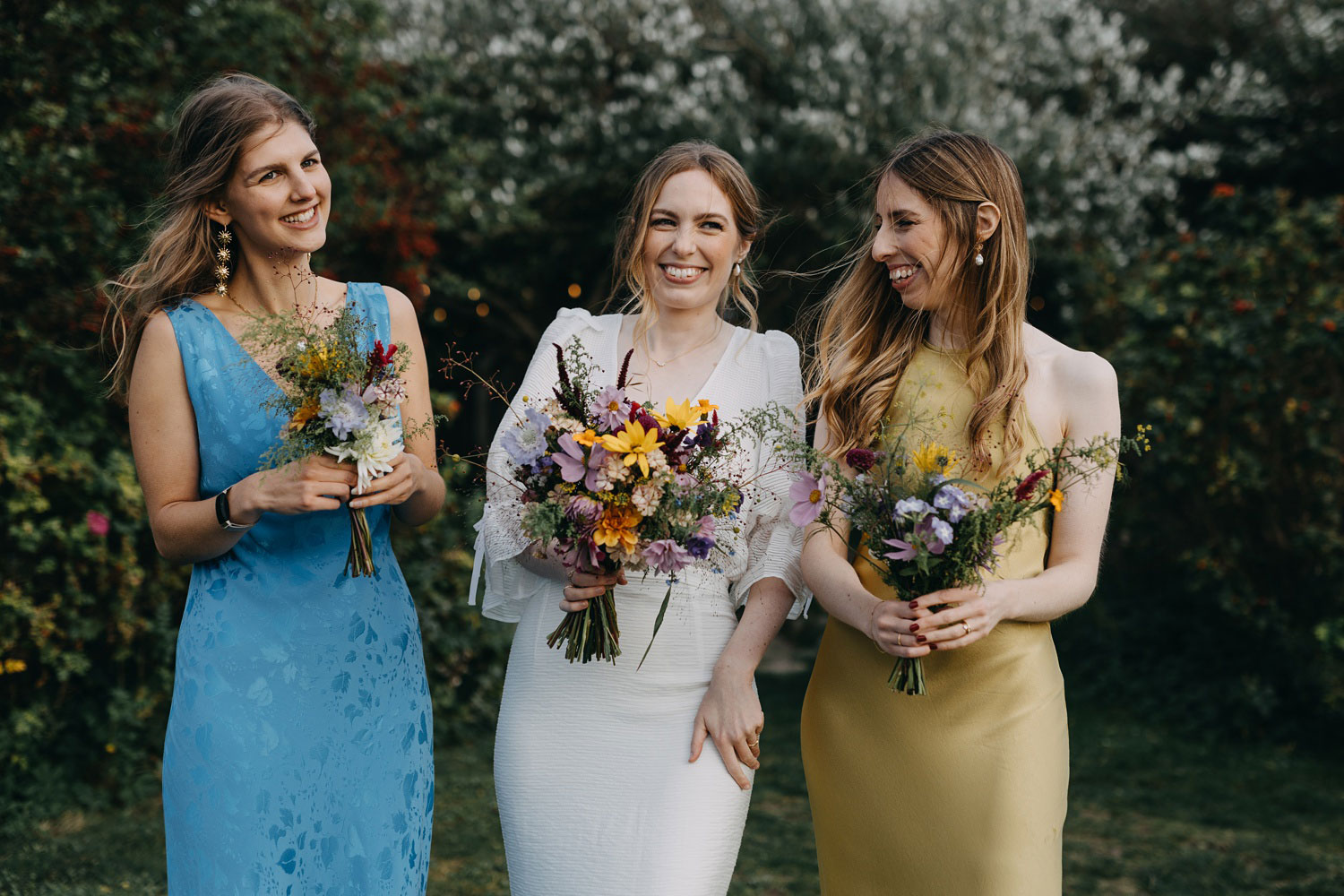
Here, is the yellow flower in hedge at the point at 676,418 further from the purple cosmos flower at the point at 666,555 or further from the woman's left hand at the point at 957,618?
the woman's left hand at the point at 957,618

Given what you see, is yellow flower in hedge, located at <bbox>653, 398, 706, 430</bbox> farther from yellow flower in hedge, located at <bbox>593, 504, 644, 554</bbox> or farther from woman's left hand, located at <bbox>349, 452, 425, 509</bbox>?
woman's left hand, located at <bbox>349, 452, 425, 509</bbox>

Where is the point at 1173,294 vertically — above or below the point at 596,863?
above

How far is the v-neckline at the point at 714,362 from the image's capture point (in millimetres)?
3291

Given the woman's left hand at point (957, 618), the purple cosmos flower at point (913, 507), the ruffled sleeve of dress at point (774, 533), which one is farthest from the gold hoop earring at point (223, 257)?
the woman's left hand at point (957, 618)

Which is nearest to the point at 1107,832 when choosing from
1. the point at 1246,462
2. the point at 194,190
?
the point at 1246,462

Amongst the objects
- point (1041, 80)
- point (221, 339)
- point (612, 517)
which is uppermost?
point (1041, 80)

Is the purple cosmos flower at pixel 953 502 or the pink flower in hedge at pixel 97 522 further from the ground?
the purple cosmos flower at pixel 953 502

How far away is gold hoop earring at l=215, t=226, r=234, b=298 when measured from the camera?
2885 millimetres

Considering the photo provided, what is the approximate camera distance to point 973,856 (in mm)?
2645

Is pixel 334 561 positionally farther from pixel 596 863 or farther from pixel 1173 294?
pixel 1173 294

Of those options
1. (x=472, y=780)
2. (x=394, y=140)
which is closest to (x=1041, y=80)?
(x=394, y=140)

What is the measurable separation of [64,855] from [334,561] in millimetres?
3560

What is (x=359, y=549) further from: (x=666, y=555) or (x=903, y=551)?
(x=903, y=551)

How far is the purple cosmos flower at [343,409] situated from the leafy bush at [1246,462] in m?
5.70
